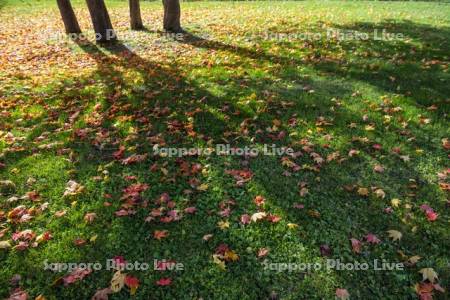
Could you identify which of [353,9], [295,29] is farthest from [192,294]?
[353,9]

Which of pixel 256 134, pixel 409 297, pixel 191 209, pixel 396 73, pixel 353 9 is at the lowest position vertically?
pixel 409 297

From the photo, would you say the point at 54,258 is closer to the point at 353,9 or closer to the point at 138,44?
the point at 138,44

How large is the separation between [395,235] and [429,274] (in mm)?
572

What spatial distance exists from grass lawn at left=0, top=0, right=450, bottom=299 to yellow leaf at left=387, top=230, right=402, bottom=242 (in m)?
0.02

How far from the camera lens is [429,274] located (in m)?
3.82

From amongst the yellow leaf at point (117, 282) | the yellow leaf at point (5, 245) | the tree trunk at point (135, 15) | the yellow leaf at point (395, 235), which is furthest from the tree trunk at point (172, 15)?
the yellow leaf at point (395, 235)

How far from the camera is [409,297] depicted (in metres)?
3.67

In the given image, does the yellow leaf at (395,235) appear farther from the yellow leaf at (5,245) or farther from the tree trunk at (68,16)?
the tree trunk at (68,16)

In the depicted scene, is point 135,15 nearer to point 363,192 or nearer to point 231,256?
point 363,192

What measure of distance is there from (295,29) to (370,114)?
719cm

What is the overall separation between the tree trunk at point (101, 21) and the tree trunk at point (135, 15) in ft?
6.07

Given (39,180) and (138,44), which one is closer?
(39,180)

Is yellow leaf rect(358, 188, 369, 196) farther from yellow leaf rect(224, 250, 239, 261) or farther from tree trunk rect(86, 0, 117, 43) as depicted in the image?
tree trunk rect(86, 0, 117, 43)

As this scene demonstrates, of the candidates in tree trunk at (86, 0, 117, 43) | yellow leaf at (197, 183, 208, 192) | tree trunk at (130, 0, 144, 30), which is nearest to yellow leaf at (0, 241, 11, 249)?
yellow leaf at (197, 183, 208, 192)
